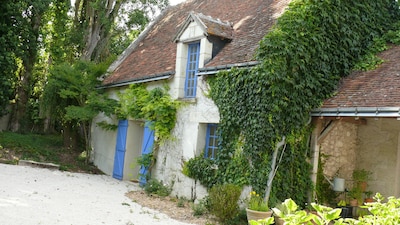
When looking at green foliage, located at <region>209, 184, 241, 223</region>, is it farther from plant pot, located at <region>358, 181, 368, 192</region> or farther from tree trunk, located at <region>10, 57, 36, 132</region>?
tree trunk, located at <region>10, 57, 36, 132</region>

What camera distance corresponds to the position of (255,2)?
12.2 metres

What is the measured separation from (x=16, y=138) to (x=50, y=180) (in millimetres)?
7175

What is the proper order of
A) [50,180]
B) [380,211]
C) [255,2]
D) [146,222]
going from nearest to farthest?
[380,211] < [146,222] < [50,180] < [255,2]

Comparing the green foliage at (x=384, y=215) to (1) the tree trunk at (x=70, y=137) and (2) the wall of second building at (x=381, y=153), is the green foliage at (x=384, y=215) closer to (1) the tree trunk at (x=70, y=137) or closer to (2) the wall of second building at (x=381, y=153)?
(2) the wall of second building at (x=381, y=153)

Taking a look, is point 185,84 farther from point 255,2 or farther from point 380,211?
point 380,211

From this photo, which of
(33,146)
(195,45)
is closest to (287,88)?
(195,45)

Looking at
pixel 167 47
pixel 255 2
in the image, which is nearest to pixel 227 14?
pixel 255 2

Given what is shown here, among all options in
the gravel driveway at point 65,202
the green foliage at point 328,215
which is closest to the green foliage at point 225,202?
the gravel driveway at point 65,202

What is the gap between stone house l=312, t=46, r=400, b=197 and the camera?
27.3 ft

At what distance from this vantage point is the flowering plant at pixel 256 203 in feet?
25.4

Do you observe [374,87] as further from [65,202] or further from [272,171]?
[65,202]

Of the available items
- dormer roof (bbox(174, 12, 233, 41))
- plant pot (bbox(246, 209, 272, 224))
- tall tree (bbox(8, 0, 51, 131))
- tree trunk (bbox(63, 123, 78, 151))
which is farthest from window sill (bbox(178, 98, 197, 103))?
tall tree (bbox(8, 0, 51, 131))

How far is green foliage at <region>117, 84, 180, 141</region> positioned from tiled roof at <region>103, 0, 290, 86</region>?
0.53 metres

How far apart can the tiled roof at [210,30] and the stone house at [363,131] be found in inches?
88.9
